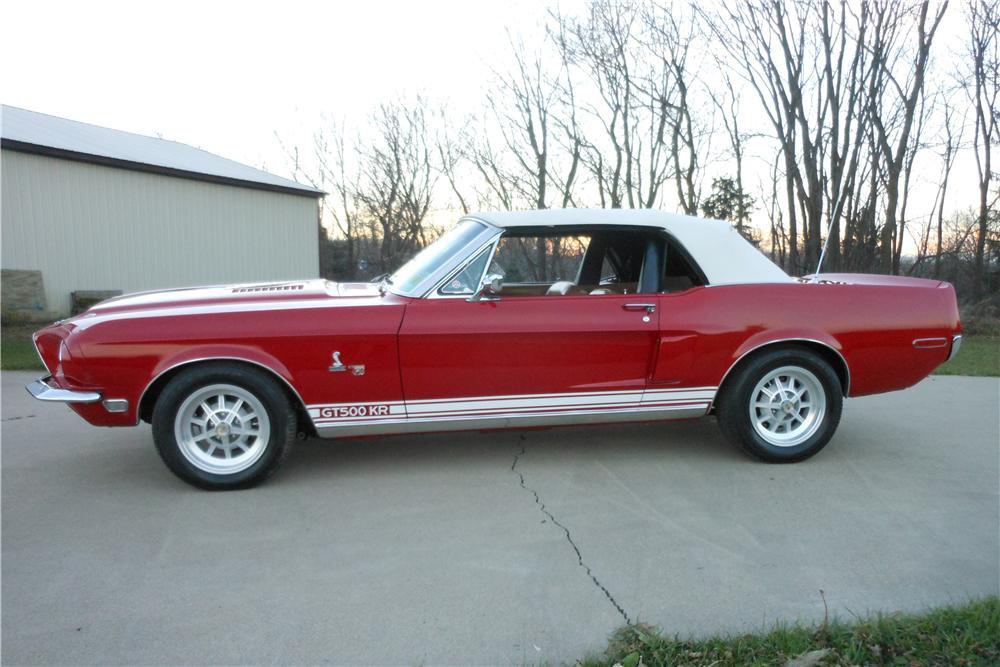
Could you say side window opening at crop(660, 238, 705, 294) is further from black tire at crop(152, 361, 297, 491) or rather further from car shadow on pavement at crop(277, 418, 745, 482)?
black tire at crop(152, 361, 297, 491)

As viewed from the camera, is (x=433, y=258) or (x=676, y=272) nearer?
(x=433, y=258)

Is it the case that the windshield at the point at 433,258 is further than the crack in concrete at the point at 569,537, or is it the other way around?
the windshield at the point at 433,258

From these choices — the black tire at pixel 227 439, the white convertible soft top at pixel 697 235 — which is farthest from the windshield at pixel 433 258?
the black tire at pixel 227 439

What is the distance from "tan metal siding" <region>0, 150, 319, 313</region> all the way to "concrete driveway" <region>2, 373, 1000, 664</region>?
11767 millimetres

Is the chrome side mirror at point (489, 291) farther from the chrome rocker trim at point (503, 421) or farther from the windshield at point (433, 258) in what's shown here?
the chrome rocker trim at point (503, 421)

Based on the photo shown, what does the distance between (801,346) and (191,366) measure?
378 cm

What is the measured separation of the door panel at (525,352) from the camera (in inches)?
164

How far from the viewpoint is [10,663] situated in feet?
7.99

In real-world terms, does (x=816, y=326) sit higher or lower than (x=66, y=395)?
higher

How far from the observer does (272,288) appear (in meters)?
4.76

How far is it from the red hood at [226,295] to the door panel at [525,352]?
65 cm

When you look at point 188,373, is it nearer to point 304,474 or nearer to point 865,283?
point 304,474

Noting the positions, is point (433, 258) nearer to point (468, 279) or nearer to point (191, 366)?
point (468, 279)

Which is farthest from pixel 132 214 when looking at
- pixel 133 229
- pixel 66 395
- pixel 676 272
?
pixel 676 272
